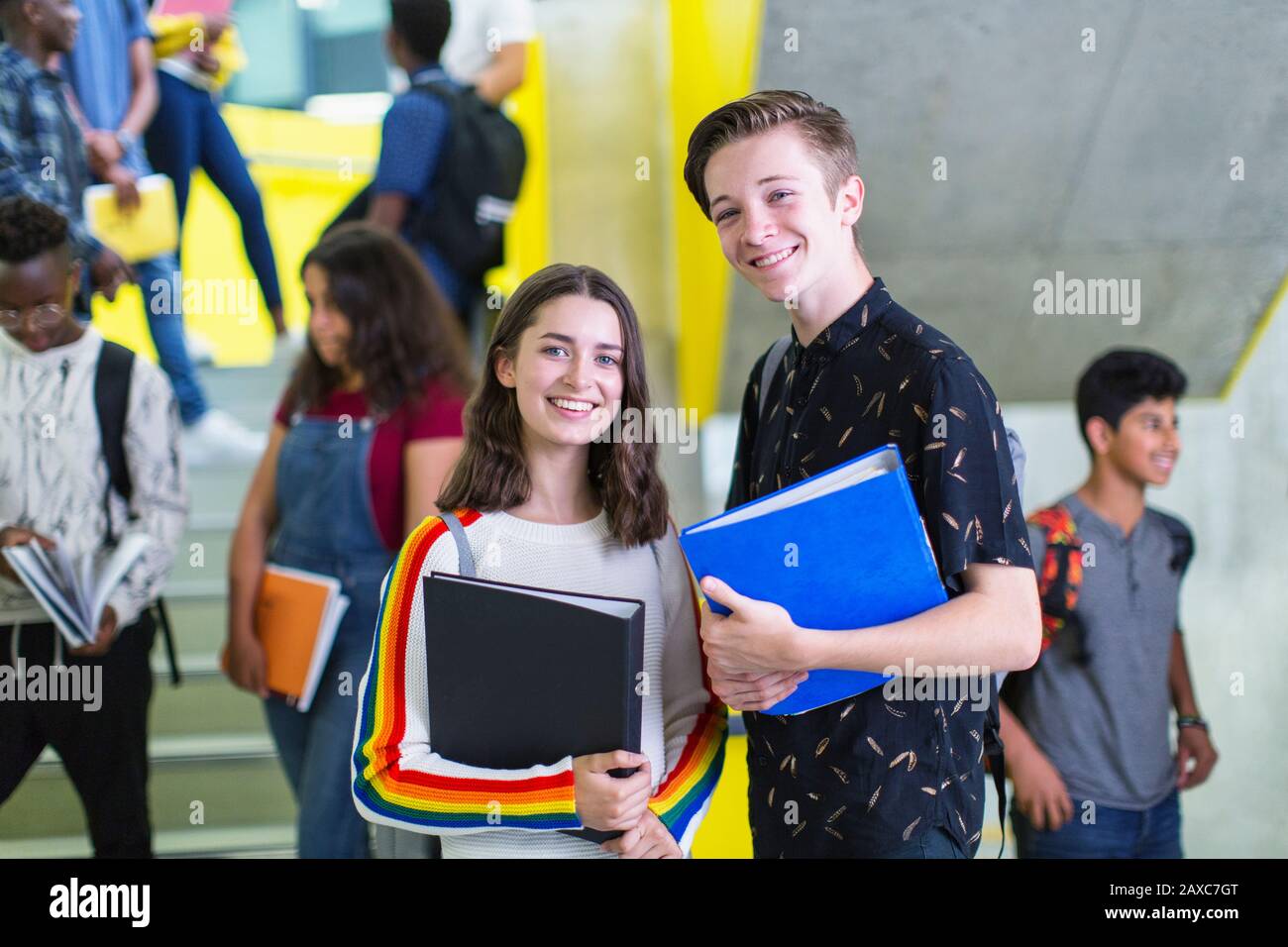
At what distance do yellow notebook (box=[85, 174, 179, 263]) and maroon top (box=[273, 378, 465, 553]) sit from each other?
1.76 m

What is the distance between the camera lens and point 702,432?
4355 mm

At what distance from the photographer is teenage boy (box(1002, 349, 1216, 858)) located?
2436 mm

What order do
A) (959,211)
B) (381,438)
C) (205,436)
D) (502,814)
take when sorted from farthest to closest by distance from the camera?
1. (205,436)
2. (959,211)
3. (381,438)
4. (502,814)

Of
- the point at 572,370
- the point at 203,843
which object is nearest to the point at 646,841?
the point at 572,370

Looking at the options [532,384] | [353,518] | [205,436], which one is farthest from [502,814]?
[205,436]

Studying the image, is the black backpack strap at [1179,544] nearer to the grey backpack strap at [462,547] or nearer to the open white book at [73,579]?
the grey backpack strap at [462,547]

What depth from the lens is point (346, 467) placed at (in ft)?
7.75

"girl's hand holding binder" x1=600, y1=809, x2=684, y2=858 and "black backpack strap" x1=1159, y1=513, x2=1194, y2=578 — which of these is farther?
"black backpack strap" x1=1159, y1=513, x2=1194, y2=578

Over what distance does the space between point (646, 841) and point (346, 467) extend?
1.23 meters

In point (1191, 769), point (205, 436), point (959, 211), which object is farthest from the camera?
point (205, 436)

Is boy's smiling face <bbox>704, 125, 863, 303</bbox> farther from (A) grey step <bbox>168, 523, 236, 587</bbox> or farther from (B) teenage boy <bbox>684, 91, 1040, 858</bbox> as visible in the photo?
(A) grey step <bbox>168, 523, 236, 587</bbox>

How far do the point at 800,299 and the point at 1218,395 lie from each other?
3043 millimetres

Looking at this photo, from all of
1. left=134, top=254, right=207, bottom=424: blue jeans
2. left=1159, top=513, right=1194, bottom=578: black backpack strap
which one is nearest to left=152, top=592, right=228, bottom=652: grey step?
left=134, top=254, right=207, bottom=424: blue jeans
